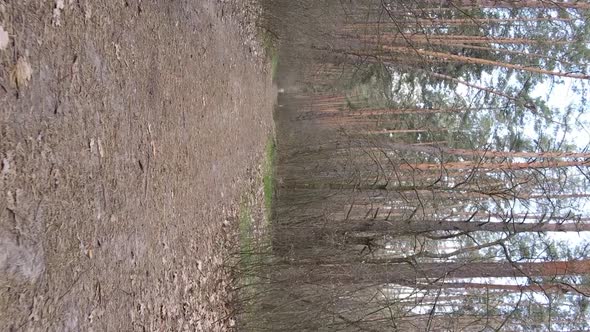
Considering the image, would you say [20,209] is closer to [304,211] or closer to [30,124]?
[30,124]

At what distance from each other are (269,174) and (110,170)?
928 cm

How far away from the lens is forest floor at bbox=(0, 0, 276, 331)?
3.30 metres

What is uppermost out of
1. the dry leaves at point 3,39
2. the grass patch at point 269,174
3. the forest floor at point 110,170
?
the dry leaves at point 3,39

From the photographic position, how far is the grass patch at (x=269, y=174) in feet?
40.4

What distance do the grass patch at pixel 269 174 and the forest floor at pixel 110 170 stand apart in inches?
160

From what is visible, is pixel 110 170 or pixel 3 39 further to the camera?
pixel 110 170

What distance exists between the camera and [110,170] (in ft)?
14.5

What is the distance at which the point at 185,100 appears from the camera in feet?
21.8

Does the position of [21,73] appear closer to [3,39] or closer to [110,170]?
[3,39]

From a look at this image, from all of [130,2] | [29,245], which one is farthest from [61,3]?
[29,245]

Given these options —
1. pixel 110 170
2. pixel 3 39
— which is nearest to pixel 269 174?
pixel 110 170

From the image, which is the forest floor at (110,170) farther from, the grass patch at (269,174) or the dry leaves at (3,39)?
the grass patch at (269,174)

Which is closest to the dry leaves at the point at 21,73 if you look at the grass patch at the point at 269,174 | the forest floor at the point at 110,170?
the forest floor at the point at 110,170

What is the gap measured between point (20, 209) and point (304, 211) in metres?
8.30
